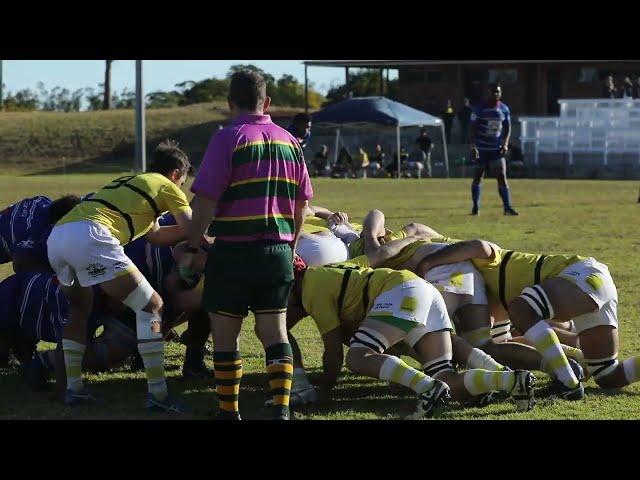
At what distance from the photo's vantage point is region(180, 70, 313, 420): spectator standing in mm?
5633

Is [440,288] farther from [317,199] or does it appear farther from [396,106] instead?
[396,106]

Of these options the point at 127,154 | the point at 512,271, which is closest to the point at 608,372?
the point at 512,271

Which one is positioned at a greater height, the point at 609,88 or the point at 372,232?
the point at 609,88

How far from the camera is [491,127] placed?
1883 centimetres

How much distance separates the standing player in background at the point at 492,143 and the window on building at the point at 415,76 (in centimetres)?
3476

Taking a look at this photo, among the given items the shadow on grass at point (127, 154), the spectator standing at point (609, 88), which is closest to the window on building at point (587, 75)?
the spectator standing at point (609, 88)

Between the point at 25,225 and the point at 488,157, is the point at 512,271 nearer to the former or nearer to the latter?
the point at 25,225

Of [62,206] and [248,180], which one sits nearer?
[248,180]

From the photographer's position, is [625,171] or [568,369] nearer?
[568,369]

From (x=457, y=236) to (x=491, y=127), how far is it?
439cm

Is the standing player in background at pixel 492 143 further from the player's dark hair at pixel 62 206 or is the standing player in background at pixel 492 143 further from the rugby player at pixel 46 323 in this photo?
the rugby player at pixel 46 323
